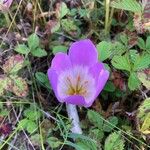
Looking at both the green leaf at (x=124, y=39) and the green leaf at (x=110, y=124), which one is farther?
the green leaf at (x=124, y=39)

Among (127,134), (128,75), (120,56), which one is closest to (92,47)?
(120,56)

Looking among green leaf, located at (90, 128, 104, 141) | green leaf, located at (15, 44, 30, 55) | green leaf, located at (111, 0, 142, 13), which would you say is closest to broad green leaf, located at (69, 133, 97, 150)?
green leaf, located at (90, 128, 104, 141)

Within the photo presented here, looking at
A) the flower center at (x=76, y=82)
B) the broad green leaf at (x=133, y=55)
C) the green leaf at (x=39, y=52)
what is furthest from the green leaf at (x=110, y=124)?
the green leaf at (x=39, y=52)

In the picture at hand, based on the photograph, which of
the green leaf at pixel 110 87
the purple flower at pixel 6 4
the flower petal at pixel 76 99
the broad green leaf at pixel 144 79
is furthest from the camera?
the purple flower at pixel 6 4

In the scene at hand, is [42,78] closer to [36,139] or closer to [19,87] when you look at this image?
[19,87]

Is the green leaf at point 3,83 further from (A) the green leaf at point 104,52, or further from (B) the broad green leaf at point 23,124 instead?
(A) the green leaf at point 104,52

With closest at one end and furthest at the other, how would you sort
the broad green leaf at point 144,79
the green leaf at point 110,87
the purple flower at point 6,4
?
the broad green leaf at point 144,79, the green leaf at point 110,87, the purple flower at point 6,4
